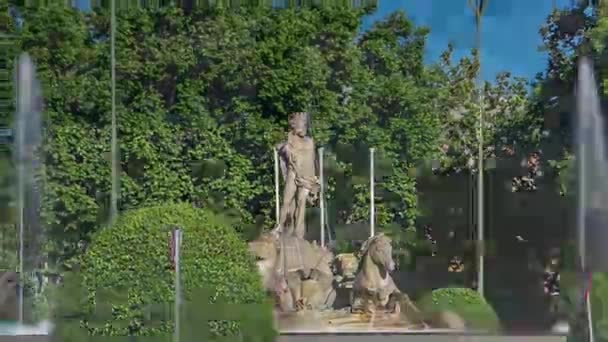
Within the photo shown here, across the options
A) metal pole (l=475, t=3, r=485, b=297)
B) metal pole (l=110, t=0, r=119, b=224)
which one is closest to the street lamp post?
metal pole (l=475, t=3, r=485, b=297)

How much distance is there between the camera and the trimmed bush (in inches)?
741

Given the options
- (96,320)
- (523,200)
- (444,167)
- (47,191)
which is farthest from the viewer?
(444,167)

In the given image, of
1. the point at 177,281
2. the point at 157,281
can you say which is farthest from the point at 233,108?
the point at 177,281

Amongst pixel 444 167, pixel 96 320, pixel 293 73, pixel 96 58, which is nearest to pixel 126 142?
pixel 96 58

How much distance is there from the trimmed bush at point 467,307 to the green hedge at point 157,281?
767cm

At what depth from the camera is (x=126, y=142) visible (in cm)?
2750

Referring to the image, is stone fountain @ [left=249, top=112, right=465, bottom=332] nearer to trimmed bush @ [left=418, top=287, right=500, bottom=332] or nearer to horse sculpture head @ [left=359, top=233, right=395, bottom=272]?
horse sculpture head @ [left=359, top=233, right=395, bottom=272]

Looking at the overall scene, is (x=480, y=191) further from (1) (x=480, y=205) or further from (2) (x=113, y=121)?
(2) (x=113, y=121)

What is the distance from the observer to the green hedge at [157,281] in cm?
1149

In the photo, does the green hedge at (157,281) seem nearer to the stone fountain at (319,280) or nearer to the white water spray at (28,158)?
the stone fountain at (319,280)

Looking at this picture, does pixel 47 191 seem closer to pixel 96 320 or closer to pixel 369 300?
pixel 369 300

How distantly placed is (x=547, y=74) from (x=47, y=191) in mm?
12672

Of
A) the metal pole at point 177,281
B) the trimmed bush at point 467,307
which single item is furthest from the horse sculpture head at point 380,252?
the metal pole at point 177,281

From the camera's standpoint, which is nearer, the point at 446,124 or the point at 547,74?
the point at 547,74
